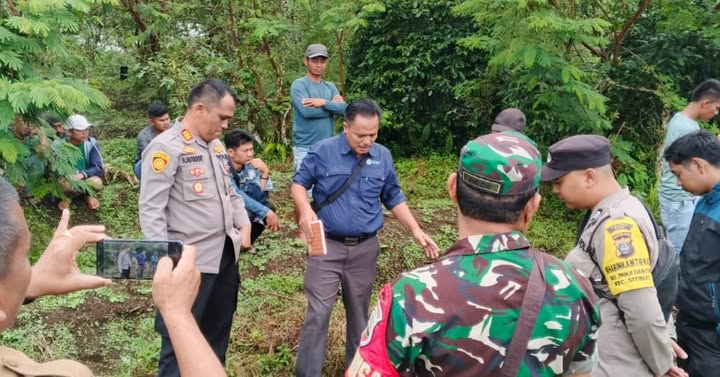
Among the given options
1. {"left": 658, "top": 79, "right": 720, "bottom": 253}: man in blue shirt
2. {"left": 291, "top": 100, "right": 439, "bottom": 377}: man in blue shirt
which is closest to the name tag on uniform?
{"left": 291, "top": 100, "right": 439, "bottom": 377}: man in blue shirt

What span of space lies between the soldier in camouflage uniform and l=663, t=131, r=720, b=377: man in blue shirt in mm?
1825

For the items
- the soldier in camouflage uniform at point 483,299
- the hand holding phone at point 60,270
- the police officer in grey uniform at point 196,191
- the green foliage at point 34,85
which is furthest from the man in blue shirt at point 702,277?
the green foliage at point 34,85

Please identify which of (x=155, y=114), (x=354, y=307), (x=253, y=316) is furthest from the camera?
(x=155, y=114)

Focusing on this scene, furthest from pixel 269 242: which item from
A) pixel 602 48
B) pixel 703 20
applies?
pixel 703 20

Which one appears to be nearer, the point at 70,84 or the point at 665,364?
the point at 665,364

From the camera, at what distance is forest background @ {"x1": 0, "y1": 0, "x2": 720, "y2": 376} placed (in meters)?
4.79

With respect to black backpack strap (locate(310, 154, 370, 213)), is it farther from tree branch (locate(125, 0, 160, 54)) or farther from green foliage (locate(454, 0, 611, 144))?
tree branch (locate(125, 0, 160, 54))

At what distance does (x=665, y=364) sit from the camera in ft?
8.34

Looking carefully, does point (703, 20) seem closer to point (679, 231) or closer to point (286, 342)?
point (679, 231)

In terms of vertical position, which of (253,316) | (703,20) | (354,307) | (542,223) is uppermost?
(703,20)

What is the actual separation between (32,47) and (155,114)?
1492 millimetres

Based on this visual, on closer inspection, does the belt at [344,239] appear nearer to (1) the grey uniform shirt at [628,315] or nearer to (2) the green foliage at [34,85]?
(1) the grey uniform shirt at [628,315]

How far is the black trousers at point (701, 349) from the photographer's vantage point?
3148 mm

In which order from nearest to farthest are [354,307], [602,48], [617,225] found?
[617,225]
[354,307]
[602,48]
